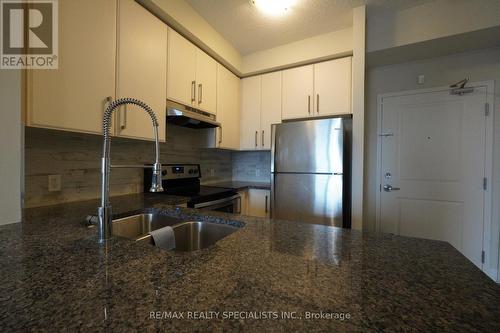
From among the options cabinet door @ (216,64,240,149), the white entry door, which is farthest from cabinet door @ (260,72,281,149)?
the white entry door

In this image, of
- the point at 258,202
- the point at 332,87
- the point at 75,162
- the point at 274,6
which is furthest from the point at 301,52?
the point at 75,162

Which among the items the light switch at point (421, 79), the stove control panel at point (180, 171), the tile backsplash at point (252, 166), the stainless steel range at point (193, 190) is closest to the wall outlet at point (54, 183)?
the stainless steel range at point (193, 190)

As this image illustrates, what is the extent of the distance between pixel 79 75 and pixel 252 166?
7.45 ft

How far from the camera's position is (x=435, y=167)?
218 cm

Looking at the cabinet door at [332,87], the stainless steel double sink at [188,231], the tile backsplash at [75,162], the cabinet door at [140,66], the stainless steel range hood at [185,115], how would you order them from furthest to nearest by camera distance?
the cabinet door at [332,87] → the stainless steel range hood at [185,115] → the cabinet door at [140,66] → the tile backsplash at [75,162] → the stainless steel double sink at [188,231]

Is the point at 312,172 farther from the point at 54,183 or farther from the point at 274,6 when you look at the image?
the point at 54,183

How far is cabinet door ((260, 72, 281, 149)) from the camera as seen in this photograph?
2607 millimetres

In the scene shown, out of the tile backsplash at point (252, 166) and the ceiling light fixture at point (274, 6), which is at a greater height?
the ceiling light fixture at point (274, 6)

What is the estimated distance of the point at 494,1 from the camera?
64.9 inches

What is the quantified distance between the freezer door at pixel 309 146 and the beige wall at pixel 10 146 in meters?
1.83

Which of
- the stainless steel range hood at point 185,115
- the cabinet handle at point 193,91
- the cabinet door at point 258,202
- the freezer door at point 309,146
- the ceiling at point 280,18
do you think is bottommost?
the cabinet door at point 258,202

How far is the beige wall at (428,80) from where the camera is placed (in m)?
1.97

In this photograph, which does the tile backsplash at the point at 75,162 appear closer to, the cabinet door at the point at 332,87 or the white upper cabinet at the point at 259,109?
the white upper cabinet at the point at 259,109

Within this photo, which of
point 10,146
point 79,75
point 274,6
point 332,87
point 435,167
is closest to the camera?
point 10,146
